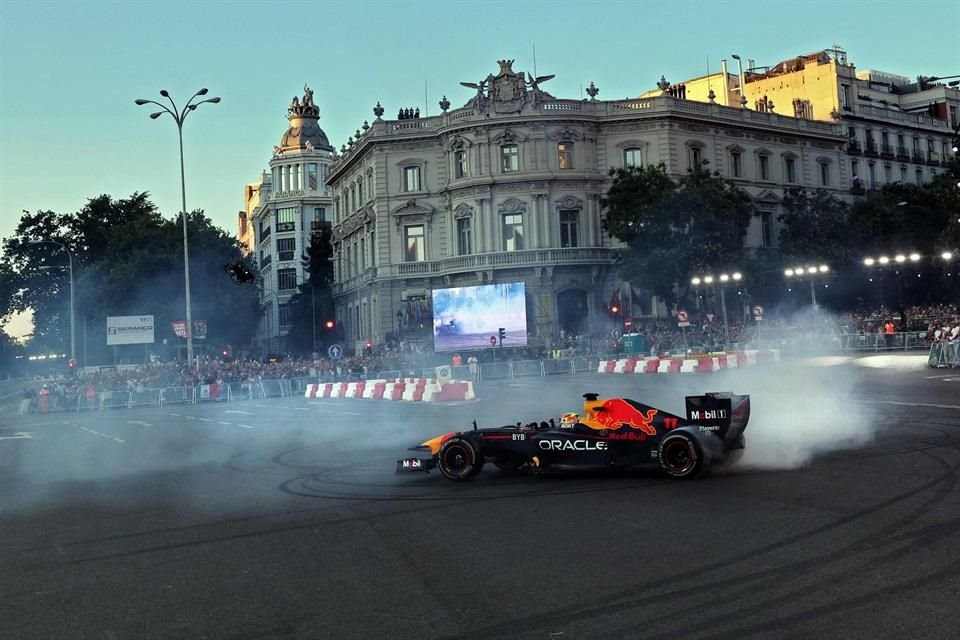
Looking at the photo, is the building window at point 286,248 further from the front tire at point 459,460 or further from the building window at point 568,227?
the front tire at point 459,460

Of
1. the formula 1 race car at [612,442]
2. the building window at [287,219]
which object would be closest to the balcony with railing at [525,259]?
the formula 1 race car at [612,442]

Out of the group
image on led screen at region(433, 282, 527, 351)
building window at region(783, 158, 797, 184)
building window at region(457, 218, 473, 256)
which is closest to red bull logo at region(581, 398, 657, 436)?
image on led screen at region(433, 282, 527, 351)

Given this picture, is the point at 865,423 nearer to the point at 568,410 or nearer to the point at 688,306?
the point at 568,410

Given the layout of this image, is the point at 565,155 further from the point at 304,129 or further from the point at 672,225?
the point at 304,129

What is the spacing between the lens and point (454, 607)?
7.17 meters

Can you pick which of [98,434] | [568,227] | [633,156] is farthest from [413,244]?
[98,434]

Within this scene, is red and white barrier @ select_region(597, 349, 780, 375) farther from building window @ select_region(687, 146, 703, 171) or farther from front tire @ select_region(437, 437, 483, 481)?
front tire @ select_region(437, 437, 483, 481)

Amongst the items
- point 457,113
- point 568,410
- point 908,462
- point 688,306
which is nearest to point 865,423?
point 908,462

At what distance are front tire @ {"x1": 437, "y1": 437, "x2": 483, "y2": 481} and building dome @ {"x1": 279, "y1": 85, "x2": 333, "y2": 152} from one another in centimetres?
10179

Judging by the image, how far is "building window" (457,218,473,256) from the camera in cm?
6222

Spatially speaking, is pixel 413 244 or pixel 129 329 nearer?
pixel 129 329

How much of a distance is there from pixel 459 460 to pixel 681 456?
10.7 ft

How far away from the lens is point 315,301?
84.8m

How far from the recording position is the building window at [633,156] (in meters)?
62.9
